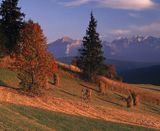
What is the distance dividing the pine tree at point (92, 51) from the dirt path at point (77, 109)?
3402 cm

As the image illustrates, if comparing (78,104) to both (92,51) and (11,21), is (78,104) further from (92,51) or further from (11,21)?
(92,51)

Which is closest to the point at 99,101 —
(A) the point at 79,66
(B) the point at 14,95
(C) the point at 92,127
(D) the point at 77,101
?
(D) the point at 77,101

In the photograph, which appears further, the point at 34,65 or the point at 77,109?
the point at 34,65

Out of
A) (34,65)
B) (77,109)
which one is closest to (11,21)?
(34,65)

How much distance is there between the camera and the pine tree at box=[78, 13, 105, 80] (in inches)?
3853

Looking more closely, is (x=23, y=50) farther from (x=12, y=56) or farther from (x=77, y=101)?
(x=12, y=56)

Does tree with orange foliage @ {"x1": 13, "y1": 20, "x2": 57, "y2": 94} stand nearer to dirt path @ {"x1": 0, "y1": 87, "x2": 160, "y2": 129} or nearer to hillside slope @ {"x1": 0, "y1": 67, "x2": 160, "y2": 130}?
hillside slope @ {"x1": 0, "y1": 67, "x2": 160, "y2": 130}

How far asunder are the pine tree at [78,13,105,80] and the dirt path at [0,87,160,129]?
34023 millimetres

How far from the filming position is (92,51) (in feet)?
326

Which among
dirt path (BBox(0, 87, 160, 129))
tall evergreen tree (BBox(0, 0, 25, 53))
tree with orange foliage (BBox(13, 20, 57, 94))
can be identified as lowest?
dirt path (BBox(0, 87, 160, 129))

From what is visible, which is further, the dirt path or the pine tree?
the pine tree

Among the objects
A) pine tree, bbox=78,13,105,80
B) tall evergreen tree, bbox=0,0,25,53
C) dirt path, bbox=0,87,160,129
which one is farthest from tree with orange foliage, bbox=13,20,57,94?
pine tree, bbox=78,13,105,80

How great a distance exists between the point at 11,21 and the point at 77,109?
28364 mm

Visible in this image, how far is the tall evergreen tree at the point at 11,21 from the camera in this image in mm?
79938
